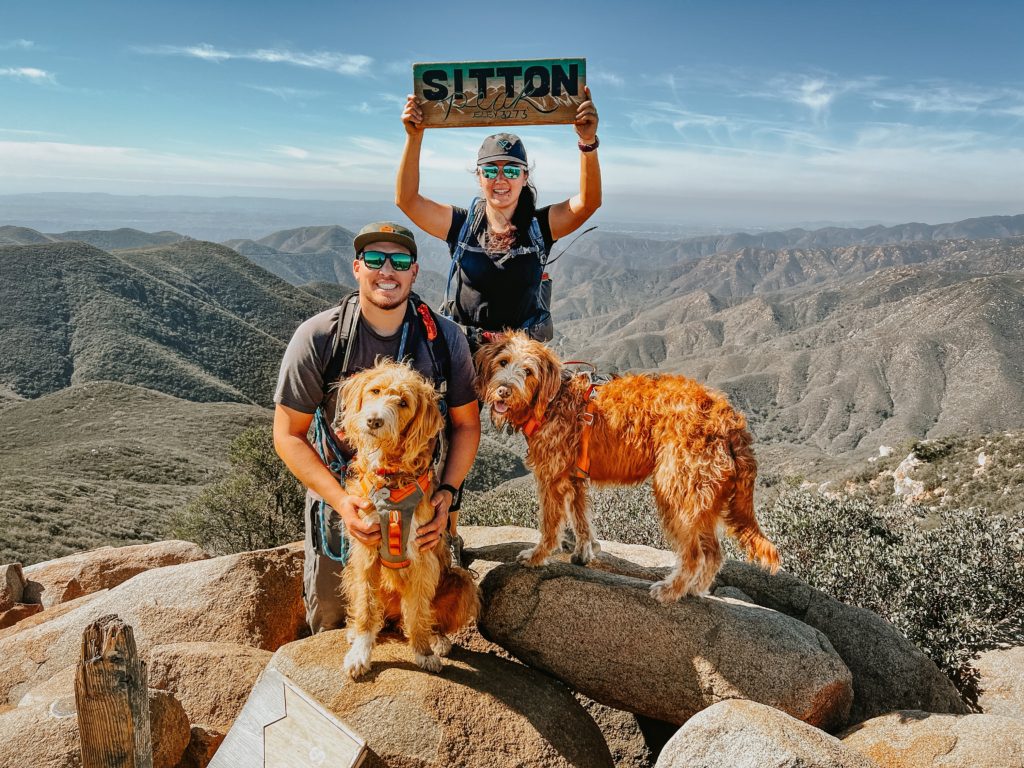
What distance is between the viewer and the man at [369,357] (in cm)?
521

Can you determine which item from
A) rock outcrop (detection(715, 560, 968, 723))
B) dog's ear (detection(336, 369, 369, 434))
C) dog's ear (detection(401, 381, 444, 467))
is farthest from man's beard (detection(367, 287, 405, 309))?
rock outcrop (detection(715, 560, 968, 723))

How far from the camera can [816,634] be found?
6.10 metres

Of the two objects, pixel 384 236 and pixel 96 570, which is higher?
pixel 384 236

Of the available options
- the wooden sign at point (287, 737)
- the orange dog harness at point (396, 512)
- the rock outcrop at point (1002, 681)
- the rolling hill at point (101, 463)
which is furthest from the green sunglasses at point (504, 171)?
the rolling hill at point (101, 463)

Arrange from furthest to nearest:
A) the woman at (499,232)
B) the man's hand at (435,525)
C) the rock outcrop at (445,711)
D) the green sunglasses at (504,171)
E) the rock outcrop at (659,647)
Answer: the woman at (499,232), the green sunglasses at (504,171), the rock outcrop at (659,647), the man's hand at (435,525), the rock outcrop at (445,711)

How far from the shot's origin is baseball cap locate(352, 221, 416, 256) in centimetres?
513

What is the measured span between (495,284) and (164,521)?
137 feet

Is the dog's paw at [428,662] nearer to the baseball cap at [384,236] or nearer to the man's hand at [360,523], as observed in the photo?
the man's hand at [360,523]

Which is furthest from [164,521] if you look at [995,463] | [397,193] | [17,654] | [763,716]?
[995,463]

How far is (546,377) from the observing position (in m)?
5.75

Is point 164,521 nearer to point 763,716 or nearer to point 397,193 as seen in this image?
point 397,193

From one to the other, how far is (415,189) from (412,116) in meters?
0.72

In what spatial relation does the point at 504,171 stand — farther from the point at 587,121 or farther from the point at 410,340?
the point at 410,340

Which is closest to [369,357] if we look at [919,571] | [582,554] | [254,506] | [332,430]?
[332,430]
